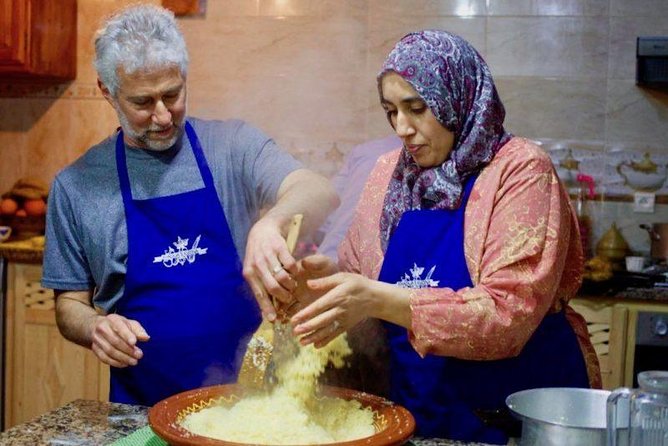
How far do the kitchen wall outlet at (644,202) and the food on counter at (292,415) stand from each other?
9.12ft

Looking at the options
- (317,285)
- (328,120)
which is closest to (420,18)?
(328,120)

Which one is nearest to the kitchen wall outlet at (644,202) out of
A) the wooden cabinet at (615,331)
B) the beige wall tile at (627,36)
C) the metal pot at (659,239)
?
the metal pot at (659,239)

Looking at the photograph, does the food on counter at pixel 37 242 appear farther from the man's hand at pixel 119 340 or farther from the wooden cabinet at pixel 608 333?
the wooden cabinet at pixel 608 333

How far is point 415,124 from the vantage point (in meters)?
1.82

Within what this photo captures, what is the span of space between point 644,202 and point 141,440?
3.19m

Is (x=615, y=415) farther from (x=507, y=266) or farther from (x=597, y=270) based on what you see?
(x=597, y=270)

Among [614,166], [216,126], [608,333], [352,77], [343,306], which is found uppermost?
[352,77]

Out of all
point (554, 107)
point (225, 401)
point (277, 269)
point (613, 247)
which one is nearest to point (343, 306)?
point (277, 269)

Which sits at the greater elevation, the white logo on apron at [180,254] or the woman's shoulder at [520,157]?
the woman's shoulder at [520,157]

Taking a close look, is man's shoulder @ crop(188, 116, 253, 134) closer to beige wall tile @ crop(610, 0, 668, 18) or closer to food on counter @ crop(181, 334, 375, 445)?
food on counter @ crop(181, 334, 375, 445)

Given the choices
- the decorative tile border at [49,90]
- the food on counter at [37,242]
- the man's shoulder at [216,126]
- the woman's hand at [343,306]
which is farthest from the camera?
the decorative tile border at [49,90]

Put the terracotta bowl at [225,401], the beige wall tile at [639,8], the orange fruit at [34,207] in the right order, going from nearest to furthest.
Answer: the terracotta bowl at [225,401] → the beige wall tile at [639,8] → the orange fruit at [34,207]

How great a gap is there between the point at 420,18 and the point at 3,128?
2359mm

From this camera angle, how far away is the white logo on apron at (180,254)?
2.00 m
